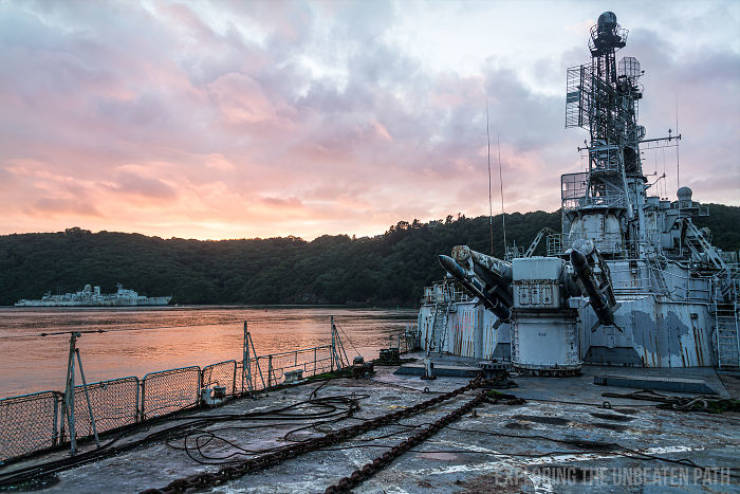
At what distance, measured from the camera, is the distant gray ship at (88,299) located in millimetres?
150750

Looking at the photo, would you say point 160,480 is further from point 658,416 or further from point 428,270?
point 428,270

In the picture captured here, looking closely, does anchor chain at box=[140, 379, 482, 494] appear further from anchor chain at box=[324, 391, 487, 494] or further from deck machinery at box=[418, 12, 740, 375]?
deck machinery at box=[418, 12, 740, 375]

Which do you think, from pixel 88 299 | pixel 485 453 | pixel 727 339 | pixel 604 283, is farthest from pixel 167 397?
pixel 88 299

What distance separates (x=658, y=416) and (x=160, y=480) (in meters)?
10.5

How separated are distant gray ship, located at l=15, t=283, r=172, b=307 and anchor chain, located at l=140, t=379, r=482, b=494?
16347 cm

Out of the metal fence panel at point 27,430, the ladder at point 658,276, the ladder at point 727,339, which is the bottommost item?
the metal fence panel at point 27,430

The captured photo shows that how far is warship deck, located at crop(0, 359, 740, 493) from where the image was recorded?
6719 millimetres

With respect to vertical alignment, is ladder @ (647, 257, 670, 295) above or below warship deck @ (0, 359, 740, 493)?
above

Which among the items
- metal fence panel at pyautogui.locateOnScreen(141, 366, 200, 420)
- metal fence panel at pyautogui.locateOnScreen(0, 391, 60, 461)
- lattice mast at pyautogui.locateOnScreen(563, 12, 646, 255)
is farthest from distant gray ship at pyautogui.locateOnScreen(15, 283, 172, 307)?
lattice mast at pyautogui.locateOnScreen(563, 12, 646, 255)

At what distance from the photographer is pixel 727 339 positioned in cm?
1873

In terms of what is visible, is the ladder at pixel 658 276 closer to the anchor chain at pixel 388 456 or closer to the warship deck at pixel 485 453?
the warship deck at pixel 485 453

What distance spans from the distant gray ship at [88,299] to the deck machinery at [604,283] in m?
152

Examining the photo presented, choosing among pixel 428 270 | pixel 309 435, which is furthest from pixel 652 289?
pixel 428 270

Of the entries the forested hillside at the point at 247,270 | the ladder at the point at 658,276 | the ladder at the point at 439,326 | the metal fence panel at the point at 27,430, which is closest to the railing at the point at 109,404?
the metal fence panel at the point at 27,430
